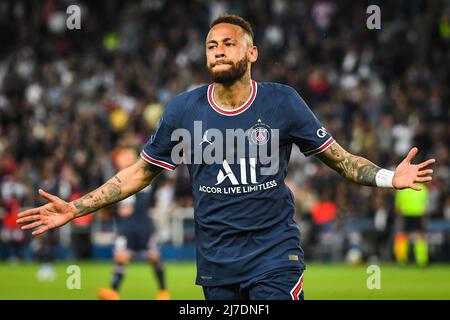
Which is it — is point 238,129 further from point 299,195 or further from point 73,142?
point 73,142

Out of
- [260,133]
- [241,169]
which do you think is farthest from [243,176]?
[260,133]

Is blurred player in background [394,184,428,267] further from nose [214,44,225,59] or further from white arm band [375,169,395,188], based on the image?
nose [214,44,225,59]

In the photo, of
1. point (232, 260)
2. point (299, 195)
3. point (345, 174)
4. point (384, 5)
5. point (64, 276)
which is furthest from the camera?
point (384, 5)

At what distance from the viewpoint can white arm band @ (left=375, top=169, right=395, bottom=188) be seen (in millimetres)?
6462

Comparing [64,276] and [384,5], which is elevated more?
[384,5]

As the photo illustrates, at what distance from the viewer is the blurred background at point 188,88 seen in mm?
22359

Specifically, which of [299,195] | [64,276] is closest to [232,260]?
[64,276]

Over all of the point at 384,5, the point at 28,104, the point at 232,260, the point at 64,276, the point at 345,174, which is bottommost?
the point at 64,276

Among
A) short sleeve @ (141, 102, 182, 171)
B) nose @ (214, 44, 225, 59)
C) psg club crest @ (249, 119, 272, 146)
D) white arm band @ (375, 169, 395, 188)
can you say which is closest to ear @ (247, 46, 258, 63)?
nose @ (214, 44, 225, 59)

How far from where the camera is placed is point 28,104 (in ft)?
85.3

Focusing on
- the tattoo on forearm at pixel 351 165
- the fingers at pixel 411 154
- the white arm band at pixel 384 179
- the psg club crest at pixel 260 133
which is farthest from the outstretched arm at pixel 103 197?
the fingers at pixel 411 154

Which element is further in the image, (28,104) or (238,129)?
(28,104)

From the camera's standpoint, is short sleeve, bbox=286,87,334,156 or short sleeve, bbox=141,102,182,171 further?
short sleeve, bbox=141,102,182,171

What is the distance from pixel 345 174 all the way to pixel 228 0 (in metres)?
21.6
